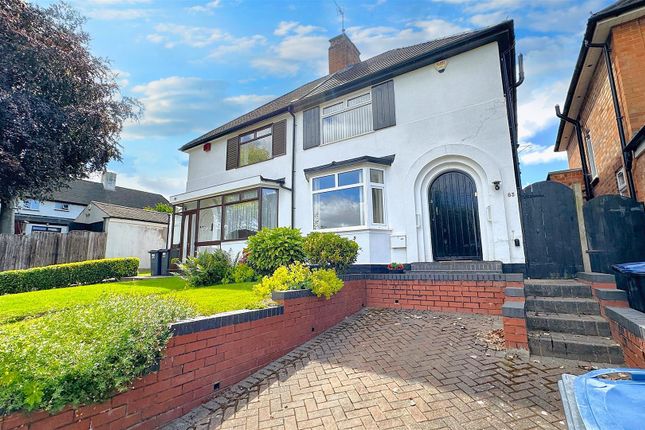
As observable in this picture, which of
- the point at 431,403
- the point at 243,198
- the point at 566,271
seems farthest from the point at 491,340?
the point at 243,198

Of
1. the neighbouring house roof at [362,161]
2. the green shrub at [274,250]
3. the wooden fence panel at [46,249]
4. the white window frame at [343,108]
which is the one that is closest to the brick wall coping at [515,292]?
the green shrub at [274,250]

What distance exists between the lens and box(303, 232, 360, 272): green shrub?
→ 7.04 m

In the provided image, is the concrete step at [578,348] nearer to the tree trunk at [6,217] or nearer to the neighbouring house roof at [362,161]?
the neighbouring house roof at [362,161]

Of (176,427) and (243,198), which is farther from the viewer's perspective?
(243,198)

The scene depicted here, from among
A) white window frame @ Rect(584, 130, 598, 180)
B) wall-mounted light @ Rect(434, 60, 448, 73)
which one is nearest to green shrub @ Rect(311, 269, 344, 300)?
wall-mounted light @ Rect(434, 60, 448, 73)

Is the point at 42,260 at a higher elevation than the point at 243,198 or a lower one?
lower

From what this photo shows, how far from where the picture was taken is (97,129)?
13562mm

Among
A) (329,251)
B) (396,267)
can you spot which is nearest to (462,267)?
(396,267)

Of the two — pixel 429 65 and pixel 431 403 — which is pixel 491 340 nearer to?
pixel 431 403

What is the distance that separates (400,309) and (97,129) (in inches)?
602

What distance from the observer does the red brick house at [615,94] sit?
257 inches

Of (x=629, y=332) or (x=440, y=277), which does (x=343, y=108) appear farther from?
(x=629, y=332)

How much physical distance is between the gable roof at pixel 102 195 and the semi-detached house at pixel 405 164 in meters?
22.5

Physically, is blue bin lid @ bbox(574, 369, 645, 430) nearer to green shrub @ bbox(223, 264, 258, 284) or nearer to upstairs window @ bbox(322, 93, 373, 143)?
green shrub @ bbox(223, 264, 258, 284)
